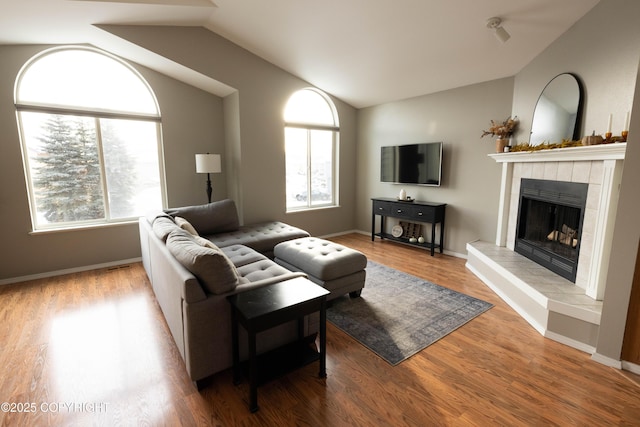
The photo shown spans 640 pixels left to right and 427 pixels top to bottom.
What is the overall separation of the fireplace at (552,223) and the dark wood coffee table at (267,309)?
7.79 feet

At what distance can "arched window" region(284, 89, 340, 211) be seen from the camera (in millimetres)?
5121

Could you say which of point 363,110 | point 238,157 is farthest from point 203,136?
point 363,110

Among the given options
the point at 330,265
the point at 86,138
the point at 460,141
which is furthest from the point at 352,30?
the point at 86,138

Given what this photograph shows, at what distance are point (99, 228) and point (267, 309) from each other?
11.0 ft

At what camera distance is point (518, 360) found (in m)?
2.10

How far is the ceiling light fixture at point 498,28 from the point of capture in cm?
272

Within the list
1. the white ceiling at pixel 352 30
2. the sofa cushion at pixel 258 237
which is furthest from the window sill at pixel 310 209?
the white ceiling at pixel 352 30

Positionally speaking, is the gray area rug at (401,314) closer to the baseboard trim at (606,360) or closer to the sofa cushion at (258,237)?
the baseboard trim at (606,360)

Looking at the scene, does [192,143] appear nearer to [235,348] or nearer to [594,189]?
[235,348]

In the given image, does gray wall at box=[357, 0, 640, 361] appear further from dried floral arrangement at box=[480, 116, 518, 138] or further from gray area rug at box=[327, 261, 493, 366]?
gray area rug at box=[327, 261, 493, 366]

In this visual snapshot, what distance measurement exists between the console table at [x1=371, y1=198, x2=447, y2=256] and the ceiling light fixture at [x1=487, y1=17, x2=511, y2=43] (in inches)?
86.0

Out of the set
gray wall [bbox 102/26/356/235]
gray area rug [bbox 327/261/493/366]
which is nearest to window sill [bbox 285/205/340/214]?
gray wall [bbox 102/26/356/235]

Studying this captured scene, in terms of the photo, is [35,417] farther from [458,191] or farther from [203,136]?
[458,191]

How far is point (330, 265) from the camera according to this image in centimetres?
277
